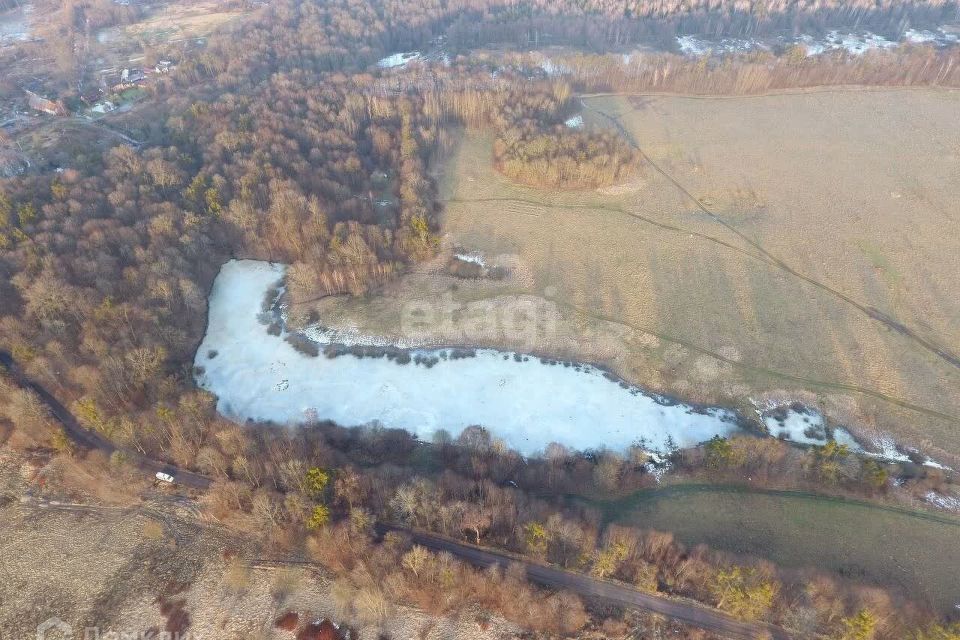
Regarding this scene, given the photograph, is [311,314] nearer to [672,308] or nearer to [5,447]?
[5,447]

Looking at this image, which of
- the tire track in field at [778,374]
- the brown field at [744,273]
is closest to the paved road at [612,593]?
the brown field at [744,273]

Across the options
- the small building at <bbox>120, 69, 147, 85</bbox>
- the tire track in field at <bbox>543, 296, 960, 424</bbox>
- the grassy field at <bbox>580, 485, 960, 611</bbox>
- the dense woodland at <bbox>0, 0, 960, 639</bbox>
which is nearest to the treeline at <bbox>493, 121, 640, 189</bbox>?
the dense woodland at <bbox>0, 0, 960, 639</bbox>

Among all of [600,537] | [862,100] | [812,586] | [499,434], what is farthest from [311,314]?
[862,100]

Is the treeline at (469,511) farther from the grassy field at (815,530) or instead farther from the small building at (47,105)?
the small building at (47,105)

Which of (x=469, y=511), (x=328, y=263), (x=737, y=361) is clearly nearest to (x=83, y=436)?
(x=328, y=263)

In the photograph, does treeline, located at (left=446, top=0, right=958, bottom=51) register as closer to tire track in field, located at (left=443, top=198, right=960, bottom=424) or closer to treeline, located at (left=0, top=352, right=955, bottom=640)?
tire track in field, located at (left=443, top=198, right=960, bottom=424)

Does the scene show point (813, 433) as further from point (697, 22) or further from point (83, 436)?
point (697, 22)
